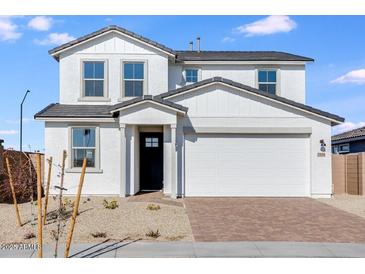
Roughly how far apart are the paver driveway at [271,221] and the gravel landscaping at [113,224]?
0.51m

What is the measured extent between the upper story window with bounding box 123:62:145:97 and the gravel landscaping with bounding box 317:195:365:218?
8853 mm


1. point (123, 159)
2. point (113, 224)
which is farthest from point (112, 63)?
point (113, 224)

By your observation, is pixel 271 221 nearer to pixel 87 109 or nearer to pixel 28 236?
pixel 28 236

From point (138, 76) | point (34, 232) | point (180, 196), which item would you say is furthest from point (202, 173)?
point (34, 232)

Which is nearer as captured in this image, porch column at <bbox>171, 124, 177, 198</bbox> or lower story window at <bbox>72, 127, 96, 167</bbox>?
porch column at <bbox>171, 124, 177, 198</bbox>

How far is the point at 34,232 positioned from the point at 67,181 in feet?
22.2

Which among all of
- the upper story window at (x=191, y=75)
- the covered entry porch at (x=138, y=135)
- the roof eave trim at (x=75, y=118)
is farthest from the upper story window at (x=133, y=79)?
the upper story window at (x=191, y=75)

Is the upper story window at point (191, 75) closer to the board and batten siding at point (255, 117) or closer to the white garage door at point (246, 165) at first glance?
the board and batten siding at point (255, 117)

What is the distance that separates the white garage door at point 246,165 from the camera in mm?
17328

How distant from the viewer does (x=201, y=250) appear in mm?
8648

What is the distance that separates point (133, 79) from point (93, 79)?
173 cm

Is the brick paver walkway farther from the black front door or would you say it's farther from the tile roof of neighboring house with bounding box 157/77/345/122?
the tile roof of neighboring house with bounding box 157/77/345/122

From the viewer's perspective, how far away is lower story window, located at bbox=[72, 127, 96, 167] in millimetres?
17344

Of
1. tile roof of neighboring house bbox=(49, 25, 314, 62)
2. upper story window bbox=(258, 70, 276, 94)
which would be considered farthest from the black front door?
upper story window bbox=(258, 70, 276, 94)
